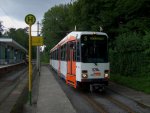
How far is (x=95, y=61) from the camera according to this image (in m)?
18.1

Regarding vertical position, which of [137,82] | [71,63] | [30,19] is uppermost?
[30,19]

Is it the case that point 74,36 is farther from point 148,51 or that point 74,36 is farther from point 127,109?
point 127,109

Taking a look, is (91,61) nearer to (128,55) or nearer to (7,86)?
(7,86)

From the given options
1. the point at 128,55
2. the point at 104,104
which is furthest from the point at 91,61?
the point at 128,55

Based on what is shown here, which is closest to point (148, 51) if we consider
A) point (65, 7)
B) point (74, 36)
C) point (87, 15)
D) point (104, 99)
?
point (74, 36)

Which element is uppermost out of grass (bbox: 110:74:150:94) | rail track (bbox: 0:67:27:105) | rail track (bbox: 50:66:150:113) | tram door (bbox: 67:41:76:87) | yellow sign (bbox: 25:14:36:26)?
yellow sign (bbox: 25:14:36:26)

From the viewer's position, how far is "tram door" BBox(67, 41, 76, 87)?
19.4m

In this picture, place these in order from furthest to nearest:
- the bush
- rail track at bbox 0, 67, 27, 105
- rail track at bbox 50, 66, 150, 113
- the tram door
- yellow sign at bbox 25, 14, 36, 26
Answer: the bush
the tram door
rail track at bbox 0, 67, 27, 105
yellow sign at bbox 25, 14, 36, 26
rail track at bbox 50, 66, 150, 113

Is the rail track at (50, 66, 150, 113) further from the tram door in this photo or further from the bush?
the bush

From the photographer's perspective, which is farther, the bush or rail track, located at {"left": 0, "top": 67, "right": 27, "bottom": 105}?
the bush

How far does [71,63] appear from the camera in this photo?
20375 millimetres

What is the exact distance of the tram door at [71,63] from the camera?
19438 mm

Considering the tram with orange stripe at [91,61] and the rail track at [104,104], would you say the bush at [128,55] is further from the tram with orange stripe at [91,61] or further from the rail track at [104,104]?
the rail track at [104,104]

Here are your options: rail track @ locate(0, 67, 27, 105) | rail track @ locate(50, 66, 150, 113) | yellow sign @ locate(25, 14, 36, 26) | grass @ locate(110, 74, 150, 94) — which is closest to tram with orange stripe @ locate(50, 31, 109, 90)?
rail track @ locate(50, 66, 150, 113)
